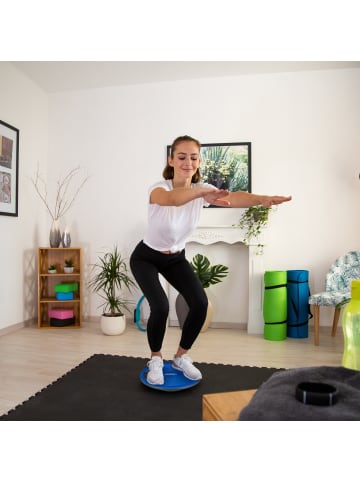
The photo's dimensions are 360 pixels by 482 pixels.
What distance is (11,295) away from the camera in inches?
161

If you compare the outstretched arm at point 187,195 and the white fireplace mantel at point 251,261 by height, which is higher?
the outstretched arm at point 187,195

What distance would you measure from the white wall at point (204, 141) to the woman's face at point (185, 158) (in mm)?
2151

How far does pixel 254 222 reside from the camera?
414 cm

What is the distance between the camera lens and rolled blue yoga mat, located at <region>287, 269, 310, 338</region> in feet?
12.7

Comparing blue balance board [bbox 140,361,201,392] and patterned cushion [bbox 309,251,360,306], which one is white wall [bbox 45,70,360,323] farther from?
blue balance board [bbox 140,361,201,392]

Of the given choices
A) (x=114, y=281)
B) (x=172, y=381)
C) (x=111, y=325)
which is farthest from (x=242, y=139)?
(x=172, y=381)

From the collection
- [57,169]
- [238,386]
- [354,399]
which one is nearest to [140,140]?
[57,169]

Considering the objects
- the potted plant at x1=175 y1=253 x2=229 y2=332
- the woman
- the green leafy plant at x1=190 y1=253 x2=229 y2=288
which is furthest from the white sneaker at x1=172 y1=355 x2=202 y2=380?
the green leafy plant at x1=190 y1=253 x2=229 y2=288

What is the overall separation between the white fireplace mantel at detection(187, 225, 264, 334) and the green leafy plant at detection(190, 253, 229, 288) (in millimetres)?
204

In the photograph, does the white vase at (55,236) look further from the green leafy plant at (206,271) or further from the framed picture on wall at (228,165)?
the framed picture on wall at (228,165)

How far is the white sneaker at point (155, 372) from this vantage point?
2303mm

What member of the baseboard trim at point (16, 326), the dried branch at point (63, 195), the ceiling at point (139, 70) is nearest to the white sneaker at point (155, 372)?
the baseboard trim at point (16, 326)

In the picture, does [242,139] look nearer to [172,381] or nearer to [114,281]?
[114,281]
